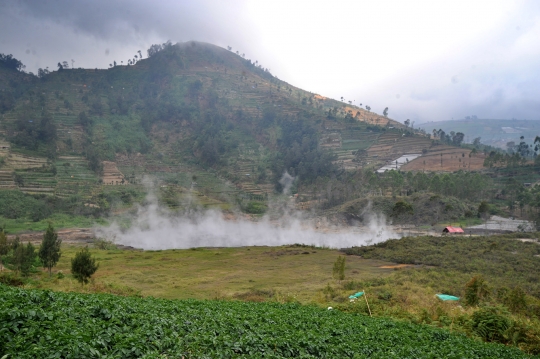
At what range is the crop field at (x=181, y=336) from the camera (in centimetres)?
790

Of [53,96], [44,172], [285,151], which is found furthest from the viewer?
[53,96]

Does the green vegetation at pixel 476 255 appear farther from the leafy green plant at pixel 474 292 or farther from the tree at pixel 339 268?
the tree at pixel 339 268

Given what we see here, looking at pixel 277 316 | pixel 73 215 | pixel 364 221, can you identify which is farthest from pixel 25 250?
pixel 364 221

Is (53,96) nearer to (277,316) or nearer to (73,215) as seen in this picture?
(73,215)

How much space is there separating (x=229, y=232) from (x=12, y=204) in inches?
2154

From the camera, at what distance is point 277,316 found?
52.1ft

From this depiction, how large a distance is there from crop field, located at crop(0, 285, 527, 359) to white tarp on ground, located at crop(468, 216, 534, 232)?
8057 centimetres

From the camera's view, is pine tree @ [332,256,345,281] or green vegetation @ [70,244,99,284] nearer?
green vegetation @ [70,244,99,284]

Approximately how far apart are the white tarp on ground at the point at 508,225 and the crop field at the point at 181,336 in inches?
3172

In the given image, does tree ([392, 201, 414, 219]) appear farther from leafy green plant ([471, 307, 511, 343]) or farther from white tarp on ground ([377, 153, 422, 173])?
leafy green plant ([471, 307, 511, 343])

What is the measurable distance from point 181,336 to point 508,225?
3817 inches

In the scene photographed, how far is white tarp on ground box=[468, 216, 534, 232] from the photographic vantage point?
267 feet

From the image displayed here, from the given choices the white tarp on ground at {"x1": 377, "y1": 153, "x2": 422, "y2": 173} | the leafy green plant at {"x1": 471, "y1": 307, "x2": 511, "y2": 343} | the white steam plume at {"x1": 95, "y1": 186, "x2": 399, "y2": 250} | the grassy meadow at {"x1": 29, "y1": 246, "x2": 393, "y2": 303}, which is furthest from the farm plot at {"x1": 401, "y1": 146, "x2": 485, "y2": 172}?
the leafy green plant at {"x1": 471, "y1": 307, "x2": 511, "y2": 343}

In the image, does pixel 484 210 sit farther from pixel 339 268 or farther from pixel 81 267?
pixel 81 267
